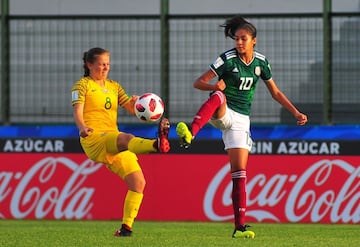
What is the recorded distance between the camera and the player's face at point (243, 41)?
981 cm

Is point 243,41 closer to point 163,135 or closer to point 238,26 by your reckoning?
point 238,26

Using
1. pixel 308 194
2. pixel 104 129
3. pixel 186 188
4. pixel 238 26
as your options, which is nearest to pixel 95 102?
pixel 104 129

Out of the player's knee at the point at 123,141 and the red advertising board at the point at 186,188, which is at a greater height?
the player's knee at the point at 123,141

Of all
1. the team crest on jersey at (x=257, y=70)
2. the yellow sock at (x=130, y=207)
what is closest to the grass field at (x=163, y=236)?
the yellow sock at (x=130, y=207)

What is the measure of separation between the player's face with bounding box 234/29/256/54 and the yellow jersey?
4.62 feet

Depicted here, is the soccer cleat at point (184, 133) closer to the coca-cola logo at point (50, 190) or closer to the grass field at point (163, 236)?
the grass field at point (163, 236)

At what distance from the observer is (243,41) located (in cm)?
981

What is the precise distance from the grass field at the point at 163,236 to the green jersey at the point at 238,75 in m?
1.23

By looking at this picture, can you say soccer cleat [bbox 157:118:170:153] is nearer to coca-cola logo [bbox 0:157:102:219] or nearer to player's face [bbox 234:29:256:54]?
player's face [bbox 234:29:256:54]

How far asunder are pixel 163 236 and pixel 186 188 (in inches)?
157

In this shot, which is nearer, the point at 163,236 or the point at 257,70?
the point at 257,70

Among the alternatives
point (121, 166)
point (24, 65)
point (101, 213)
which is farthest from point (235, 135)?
point (24, 65)

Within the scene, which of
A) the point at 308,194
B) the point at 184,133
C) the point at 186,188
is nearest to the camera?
the point at 184,133

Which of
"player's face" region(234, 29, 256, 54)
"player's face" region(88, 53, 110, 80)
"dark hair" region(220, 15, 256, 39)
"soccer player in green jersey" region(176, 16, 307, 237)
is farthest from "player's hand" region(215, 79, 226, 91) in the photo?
"player's face" region(88, 53, 110, 80)
